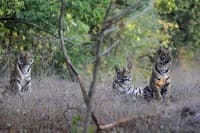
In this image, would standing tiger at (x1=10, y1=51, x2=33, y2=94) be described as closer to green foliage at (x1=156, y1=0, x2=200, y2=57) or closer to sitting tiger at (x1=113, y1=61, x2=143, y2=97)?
sitting tiger at (x1=113, y1=61, x2=143, y2=97)

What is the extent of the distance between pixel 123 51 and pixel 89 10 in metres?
6.24

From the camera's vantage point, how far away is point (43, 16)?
12359mm

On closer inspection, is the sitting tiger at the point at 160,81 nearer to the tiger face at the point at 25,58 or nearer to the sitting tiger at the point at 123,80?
the sitting tiger at the point at 123,80

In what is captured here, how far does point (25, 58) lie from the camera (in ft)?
49.3

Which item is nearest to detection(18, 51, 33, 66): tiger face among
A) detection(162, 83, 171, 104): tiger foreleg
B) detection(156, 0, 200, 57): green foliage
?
detection(162, 83, 171, 104): tiger foreleg

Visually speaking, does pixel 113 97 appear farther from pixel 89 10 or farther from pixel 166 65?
pixel 89 10

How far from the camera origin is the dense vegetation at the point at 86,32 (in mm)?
9852

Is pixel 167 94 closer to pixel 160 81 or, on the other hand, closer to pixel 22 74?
pixel 160 81

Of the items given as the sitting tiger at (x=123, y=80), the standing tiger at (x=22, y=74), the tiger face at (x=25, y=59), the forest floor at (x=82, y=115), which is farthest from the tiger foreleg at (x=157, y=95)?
the tiger face at (x=25, y=59)

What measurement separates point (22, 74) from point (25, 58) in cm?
67

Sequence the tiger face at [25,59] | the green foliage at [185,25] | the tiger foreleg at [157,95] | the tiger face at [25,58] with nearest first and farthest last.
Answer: the tiger foreleg at [157,95], the tiger face at [25,59], the tiger face at [25,58], the green foliage at [185,25]

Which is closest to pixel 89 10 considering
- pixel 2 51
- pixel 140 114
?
pixel 2 51

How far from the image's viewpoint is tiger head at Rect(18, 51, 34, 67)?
14.9 meters

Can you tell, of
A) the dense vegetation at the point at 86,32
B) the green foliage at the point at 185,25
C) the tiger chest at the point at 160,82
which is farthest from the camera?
the green foliage at the point at 185,25
